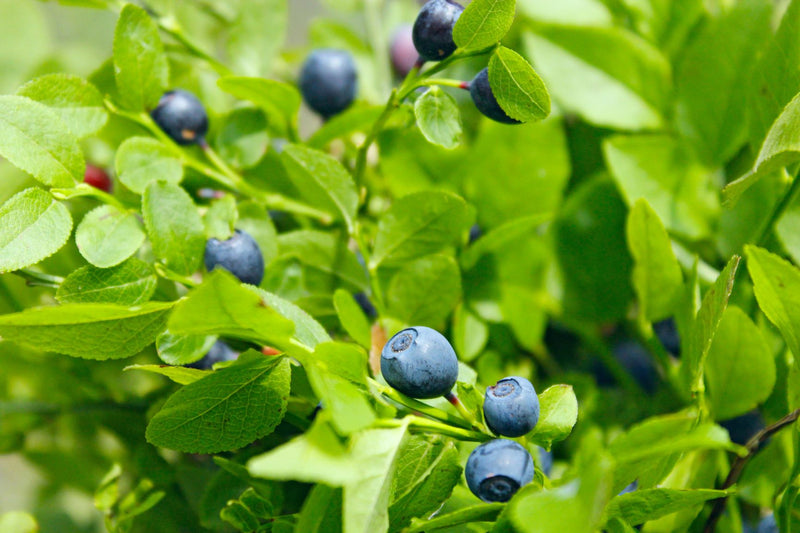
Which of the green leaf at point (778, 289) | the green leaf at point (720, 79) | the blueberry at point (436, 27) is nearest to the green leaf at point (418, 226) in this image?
the blueberry at point (436, 27)

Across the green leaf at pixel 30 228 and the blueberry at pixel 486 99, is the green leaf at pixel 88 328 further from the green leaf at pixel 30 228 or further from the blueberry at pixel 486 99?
the blueberry at pixel 486 99

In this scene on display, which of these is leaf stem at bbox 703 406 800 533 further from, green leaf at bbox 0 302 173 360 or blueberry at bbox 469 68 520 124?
green leaf at bbox 0 302 173 360

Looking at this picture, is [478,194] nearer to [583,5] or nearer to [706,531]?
[583,5]

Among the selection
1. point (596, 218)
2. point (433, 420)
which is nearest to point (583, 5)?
point (596, 218)

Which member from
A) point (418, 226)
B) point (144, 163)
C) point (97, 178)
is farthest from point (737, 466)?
point (97, 178)

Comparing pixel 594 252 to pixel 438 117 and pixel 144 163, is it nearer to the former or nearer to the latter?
pixel 438 117

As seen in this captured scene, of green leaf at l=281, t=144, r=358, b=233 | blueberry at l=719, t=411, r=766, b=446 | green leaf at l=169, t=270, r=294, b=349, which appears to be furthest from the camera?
blueberry at l=719, t=411, r=766, b=446

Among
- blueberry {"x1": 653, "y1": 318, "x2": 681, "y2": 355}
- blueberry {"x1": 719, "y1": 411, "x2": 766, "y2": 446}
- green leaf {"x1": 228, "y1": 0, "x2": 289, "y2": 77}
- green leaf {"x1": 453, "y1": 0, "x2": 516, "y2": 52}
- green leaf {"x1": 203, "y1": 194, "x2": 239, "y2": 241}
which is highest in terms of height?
green leaf {"x1": 453, "y1": 0, "x2": 516, "y2": 52}

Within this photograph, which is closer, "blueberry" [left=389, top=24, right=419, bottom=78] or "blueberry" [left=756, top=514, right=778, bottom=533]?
"blueberry" [left=756, top=514, right=778, bottom=533]

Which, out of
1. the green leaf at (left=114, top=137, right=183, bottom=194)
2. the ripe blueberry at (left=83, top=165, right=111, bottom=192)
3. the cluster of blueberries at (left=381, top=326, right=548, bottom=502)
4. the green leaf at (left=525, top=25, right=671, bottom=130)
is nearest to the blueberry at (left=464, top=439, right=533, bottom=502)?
the cluster of blueberries at (left=381, top=326, right=548, bottom=502)
